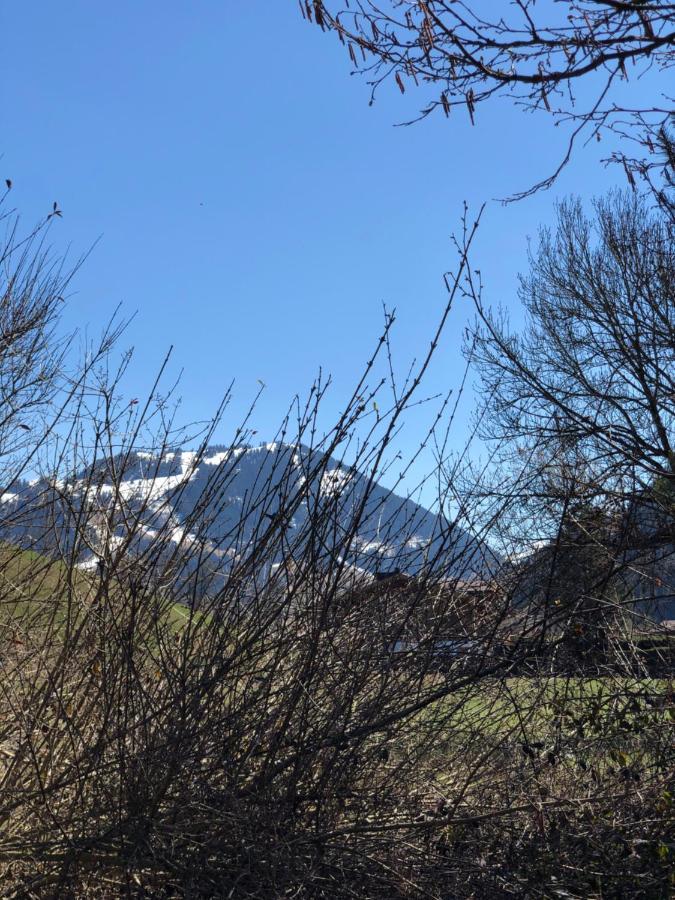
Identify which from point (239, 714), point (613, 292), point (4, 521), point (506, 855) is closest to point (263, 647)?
point (239, 714)

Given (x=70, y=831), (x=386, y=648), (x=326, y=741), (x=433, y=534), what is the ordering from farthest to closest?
(x=433, y=534), (x=386, y=648), (x=326, y=741), (x=70, y=831)

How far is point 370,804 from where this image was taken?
2828 millimetres

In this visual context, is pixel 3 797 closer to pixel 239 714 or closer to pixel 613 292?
pixel 239 714

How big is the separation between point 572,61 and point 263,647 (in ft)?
7.17

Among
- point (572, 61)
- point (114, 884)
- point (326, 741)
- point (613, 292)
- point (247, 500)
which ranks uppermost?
point (613, 292)

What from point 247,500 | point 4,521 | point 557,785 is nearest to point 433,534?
point 247,500

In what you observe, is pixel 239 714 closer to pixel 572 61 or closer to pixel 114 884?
pixel 114 884

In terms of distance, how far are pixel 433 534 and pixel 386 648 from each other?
1.63 feet

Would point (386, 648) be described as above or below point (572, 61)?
below

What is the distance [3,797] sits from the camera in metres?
2.71

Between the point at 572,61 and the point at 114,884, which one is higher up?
the point at 572,61

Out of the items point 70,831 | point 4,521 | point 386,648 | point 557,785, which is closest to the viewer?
point 70,831

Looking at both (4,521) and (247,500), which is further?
(4,521)

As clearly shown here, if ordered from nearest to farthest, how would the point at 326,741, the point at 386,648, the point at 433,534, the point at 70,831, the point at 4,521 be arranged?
the point at 70,831, the point at 326,741, the point at 386,648, the point at 433,534, the point at 4,521
